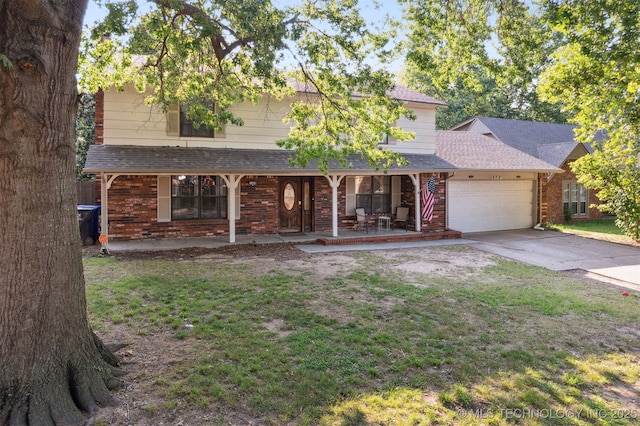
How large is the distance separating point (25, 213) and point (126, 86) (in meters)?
9.73

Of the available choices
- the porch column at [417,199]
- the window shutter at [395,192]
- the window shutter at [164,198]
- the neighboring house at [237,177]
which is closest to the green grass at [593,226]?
the neighboring house at [237,177]

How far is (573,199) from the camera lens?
19.4 m

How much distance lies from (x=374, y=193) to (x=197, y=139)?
21.9 feet

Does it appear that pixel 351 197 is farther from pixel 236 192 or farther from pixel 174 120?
pixel 174 120

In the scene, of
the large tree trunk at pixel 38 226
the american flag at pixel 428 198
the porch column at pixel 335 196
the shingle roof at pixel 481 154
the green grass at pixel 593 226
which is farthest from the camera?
the green grass at pixel 593 226

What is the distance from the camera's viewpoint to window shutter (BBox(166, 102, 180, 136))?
1221 centimetres

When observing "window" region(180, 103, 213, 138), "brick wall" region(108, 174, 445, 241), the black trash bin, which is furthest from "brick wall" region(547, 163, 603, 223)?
the black trash bin

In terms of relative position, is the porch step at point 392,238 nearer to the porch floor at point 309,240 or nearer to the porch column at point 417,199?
the porch floor at point 309,240

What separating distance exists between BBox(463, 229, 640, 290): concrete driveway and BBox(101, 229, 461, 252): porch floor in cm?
194

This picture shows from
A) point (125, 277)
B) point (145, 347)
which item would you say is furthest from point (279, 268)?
point (145, 347)

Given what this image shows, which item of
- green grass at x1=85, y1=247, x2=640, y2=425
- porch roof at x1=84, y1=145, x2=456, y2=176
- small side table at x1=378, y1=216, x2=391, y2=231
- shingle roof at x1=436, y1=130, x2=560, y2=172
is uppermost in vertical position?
shingle roof at x1=436, y1=130, x2=560, y2=172

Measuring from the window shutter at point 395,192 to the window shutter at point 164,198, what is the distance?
26.5 ft

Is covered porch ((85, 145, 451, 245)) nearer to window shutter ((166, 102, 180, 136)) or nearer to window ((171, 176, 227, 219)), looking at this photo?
window ((171, 176, 227, 219))

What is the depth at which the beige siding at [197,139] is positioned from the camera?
1164 centimetres
